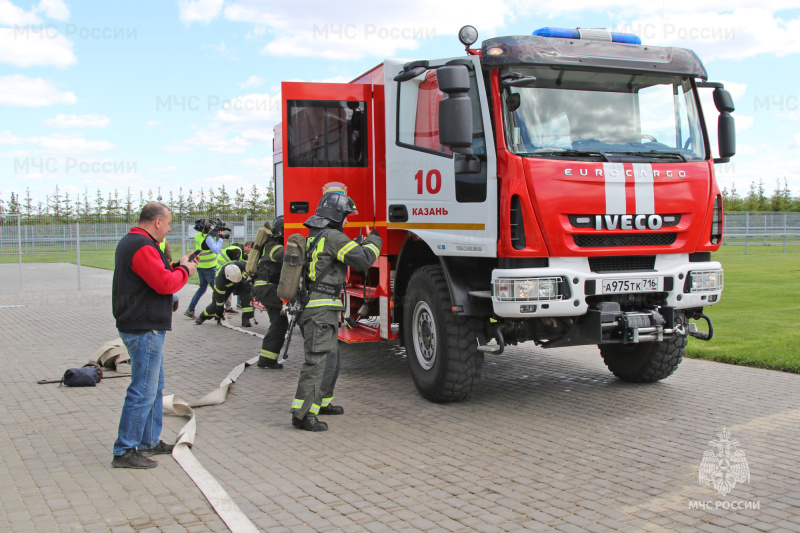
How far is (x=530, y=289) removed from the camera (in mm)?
5785

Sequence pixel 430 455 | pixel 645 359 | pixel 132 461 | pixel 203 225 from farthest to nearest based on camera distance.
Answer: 1. pixel 203 225
2. pixel 645 359
3. pixel 430 455
4. pixel 132 461

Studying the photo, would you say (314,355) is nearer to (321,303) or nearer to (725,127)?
(321,303)

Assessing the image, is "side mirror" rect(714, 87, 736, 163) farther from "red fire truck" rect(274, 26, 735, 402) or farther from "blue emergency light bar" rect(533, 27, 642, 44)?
"blue emergency light bar" rect(533, 27, 642, 44)

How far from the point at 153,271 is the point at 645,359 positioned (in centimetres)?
490

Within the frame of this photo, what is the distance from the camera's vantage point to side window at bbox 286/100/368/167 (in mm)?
8633

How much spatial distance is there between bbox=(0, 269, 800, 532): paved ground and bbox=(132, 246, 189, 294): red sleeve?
1.29 metres

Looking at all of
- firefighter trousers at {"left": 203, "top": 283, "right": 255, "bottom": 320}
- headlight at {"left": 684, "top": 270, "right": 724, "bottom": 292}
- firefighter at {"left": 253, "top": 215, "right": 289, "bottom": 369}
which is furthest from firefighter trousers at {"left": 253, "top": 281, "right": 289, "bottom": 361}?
headlight at {"left": 684, "top": 270, "right": 724, "bottom": 292}

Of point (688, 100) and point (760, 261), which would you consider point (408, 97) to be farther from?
point (760, 261)

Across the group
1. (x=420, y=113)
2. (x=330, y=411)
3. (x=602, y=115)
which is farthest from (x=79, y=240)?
(x=602, y=115)

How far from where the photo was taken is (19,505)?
173 inches

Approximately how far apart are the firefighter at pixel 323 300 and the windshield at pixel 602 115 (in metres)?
1.58

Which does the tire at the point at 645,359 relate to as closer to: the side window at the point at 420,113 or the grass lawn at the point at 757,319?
the grass lawn at the point at 757,319

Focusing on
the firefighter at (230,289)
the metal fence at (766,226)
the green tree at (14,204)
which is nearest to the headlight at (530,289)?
the firefighter at (230,289)

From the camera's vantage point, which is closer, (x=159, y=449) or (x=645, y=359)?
(x=159, y=449)
